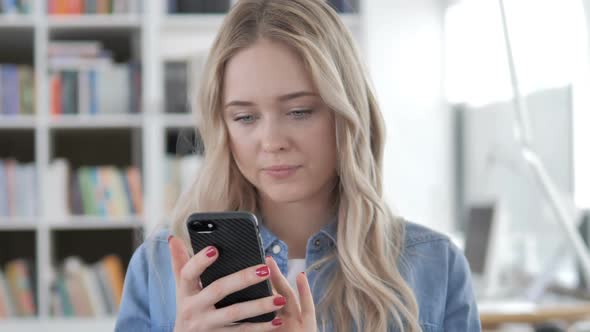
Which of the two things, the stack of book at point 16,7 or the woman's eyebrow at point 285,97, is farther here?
the stack of book at point 16,7

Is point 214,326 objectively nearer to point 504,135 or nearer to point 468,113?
point 504,135

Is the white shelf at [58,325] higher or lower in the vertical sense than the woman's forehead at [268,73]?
lower

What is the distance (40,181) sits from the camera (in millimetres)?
3318

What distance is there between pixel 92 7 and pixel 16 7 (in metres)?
0.31

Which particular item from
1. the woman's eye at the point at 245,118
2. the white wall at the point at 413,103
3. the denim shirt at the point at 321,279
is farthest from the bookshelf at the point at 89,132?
the woman's eye at the point at 245,118

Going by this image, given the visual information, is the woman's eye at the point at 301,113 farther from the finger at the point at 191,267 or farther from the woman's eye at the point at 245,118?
the finger at the point at 191,267

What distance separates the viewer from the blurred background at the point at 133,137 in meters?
3.27

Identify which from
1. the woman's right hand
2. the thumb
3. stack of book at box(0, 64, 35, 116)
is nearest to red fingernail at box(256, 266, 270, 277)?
the woman's right hand

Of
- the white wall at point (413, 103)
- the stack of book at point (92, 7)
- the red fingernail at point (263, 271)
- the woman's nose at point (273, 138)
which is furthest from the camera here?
the white wall at point (413, 103)

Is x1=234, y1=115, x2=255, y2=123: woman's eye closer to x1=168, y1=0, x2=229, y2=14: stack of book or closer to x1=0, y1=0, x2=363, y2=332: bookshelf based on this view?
x1=0, y1=0, x2=363, y2=332: bookshelf

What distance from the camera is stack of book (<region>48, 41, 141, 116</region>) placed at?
132 inches

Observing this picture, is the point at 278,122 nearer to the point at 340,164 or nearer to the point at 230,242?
the point at 340,164

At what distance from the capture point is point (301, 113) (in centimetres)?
126

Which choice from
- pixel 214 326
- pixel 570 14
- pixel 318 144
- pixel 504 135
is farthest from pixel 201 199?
pixel 504 135
